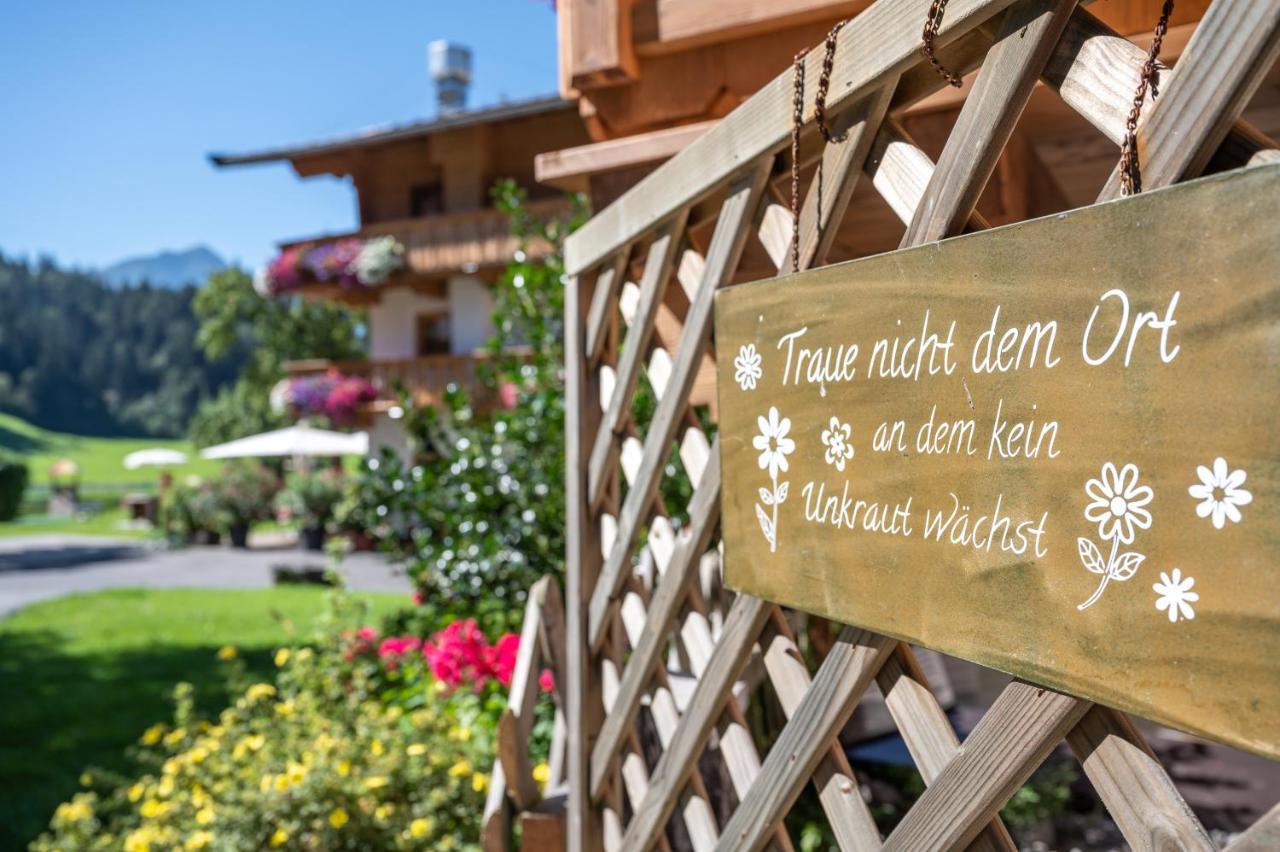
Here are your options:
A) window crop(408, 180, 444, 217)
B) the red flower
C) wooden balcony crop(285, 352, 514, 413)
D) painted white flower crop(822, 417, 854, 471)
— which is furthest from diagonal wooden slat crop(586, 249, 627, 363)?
window crop(408, 180, 444, 217)

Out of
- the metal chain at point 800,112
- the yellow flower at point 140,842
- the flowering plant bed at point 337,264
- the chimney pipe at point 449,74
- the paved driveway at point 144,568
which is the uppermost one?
the chimney pipe at point 449,74

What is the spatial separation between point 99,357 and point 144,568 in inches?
3467

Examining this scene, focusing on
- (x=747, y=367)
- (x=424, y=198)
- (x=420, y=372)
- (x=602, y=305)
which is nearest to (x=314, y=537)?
(x=420, y=372)

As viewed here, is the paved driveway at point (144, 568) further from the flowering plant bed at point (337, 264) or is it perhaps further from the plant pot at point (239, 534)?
the flowering plant bed at point (337, 264)

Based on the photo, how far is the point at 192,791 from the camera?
12.4ft

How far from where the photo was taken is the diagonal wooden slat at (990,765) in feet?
3.72

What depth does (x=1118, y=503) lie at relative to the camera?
3.29 feet

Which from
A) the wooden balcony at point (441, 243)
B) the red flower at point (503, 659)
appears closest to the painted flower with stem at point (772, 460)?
the red flower at point (503, 659)

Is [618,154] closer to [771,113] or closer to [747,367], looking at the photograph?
[771,113]

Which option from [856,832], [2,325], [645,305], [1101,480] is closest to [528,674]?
[645,305]

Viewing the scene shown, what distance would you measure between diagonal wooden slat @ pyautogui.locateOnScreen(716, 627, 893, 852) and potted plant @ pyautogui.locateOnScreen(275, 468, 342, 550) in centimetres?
1732

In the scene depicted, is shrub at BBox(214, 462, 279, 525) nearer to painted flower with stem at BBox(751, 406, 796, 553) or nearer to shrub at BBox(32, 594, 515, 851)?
shrub at BBox(32, 594, 515, 851)

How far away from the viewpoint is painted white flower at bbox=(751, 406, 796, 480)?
1559 mm

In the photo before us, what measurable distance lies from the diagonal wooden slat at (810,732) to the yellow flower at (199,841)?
2.21 meters
